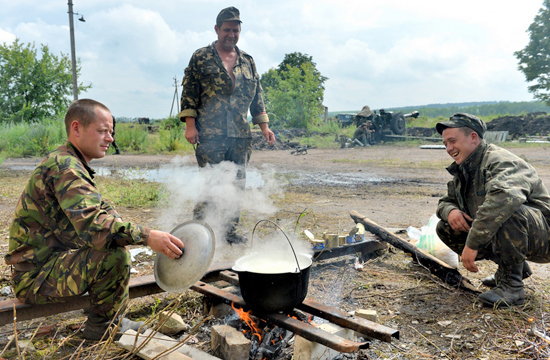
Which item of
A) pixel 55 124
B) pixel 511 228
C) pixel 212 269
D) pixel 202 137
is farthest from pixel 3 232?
pixel 55 124

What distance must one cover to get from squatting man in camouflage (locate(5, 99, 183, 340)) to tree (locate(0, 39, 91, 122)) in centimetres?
3444

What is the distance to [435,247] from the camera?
12.9ft

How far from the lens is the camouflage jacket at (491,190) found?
9.25 feet

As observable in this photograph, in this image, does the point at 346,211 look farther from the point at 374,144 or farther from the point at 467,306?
the point at 374,144

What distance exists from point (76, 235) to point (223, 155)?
2367 millimetres

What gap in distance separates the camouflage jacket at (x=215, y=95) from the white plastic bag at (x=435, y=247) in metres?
2.28

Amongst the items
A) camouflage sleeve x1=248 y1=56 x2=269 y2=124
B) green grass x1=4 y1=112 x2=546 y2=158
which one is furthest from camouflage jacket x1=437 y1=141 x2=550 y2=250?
green grass x1=4 y1=112 x2=546 y2=158

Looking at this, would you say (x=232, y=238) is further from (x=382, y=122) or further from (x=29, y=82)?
(x=29, y=82)

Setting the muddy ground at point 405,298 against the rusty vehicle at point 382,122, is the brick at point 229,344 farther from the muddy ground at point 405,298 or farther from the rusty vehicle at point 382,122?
the rusty vehicle at point 382,122

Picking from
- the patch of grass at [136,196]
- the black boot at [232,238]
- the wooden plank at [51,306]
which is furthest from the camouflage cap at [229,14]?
the patch of grass at [136,196]

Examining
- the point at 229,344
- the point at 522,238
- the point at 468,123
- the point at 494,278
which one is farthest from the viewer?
the point at 494,278

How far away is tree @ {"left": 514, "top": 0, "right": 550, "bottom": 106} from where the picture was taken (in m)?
40.2

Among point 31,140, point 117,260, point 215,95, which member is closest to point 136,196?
point 215,95

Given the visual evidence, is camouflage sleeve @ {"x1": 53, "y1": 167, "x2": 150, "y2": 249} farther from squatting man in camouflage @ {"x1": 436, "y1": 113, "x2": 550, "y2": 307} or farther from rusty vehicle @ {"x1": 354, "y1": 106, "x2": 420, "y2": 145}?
rusty vehicle @ {"x1": 354, "y1": 106, "x2": 420, "y2": 145}
